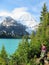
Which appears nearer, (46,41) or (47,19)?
(46,41)

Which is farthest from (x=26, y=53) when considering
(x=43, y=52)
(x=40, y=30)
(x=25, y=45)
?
(x=40, y=30)

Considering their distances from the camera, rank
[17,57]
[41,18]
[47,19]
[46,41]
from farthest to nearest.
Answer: [41,18] < [47,19] < [46,41] < [17,57]

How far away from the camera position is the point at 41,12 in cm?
4694

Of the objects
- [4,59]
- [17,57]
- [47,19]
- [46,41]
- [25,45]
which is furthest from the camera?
[47,19]

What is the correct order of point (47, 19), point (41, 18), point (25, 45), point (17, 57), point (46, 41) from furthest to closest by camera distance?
1. point (41, 18)
2. point (47, 19)
3. point (46, 41)
4. point (25, 45)
5. point (17, 57)

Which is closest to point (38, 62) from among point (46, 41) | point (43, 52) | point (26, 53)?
point (43, 52)

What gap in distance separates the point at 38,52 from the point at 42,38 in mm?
4459

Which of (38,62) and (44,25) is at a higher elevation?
(44,25)

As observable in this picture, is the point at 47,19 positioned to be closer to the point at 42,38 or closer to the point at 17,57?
the point at 42,38

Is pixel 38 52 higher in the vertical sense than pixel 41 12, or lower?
lower

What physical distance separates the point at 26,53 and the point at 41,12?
1887 centimetres

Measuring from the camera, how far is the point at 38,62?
26.4 metres

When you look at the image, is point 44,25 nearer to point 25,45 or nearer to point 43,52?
point 25,45

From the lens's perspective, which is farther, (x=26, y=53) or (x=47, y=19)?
Answer: (x=47, y=19)
